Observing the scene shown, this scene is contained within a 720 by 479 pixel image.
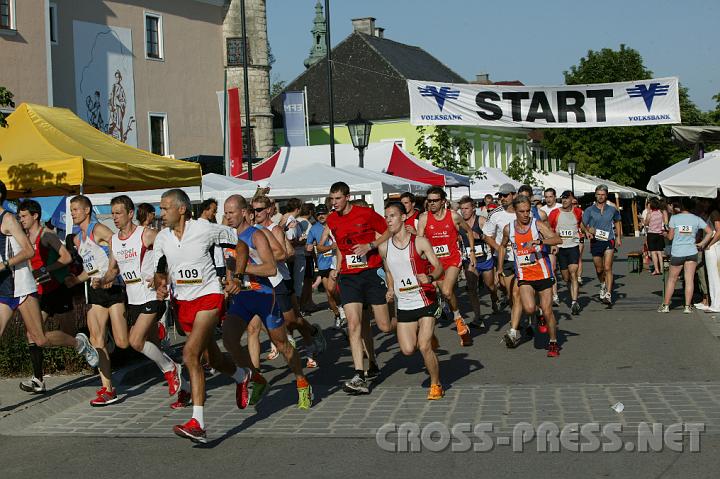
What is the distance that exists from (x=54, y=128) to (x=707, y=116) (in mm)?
60690

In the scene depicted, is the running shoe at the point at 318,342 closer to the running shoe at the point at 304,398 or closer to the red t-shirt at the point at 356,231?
the red t-shirt at the point at 356,231

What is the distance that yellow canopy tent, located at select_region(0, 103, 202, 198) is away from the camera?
14.0m

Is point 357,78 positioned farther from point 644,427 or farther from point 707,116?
point 644,427

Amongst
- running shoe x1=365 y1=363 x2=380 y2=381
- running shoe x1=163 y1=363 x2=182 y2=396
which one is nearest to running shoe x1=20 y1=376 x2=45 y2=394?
running shoe x1=163 y1=363 x2=182 y2=396

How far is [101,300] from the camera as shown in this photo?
396 inches

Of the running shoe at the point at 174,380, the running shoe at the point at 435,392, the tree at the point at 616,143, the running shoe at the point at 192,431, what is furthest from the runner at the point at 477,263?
the tree at the point at 616,143

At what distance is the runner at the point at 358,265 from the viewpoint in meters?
10.6

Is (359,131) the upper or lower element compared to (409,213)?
upper

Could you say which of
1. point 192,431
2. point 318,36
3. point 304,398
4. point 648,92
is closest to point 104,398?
point 304,398

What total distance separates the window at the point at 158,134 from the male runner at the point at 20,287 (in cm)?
3153

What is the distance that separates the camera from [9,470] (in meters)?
7.28

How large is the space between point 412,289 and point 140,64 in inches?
1258

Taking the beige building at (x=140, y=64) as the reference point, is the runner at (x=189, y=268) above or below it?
below

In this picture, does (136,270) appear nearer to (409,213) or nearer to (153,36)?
(409,213)
